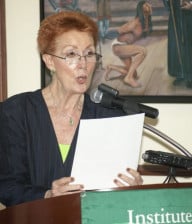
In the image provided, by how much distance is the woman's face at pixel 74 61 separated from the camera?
1.41 m

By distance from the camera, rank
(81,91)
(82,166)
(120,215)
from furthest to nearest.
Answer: (81,91) → (82,166) → (120,215)

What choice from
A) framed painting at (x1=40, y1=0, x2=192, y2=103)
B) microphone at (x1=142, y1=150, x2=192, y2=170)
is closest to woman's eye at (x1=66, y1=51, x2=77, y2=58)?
microphone at (x1=142, y1=150, x2=192, y2=170)

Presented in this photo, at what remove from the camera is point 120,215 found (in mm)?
706

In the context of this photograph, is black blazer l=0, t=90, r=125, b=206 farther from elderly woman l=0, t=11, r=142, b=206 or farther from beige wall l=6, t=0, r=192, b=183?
beige wall l=6, t=0, r=192, b=183

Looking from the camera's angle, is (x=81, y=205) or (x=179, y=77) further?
(x=179, y=77)

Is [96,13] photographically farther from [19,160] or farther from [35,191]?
[35,191]

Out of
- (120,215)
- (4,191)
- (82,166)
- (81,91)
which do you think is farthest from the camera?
(81,91)

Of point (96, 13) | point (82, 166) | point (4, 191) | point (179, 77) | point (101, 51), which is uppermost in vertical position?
point (96, 13)

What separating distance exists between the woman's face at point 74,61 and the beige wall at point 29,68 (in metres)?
0.81

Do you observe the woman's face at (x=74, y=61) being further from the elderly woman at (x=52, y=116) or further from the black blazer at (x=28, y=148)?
the black blazer at (x=28, y=148)

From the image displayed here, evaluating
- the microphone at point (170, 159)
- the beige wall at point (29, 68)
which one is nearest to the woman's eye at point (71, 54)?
the microphone at point (170, 159)

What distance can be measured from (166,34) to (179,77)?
0.86 ft

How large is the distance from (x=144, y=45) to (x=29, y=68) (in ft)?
2.31

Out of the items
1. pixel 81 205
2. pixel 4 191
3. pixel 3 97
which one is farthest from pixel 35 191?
pixel 3 97
